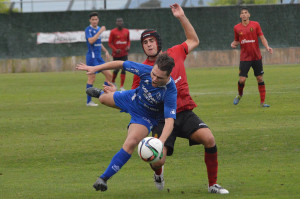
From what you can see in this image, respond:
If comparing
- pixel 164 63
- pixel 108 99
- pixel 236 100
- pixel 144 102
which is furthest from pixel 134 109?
pixel 236 100

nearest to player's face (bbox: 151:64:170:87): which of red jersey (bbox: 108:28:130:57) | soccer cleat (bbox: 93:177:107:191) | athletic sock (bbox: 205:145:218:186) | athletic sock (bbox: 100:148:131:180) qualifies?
athletic sock (bbox: 100:148:131:180)

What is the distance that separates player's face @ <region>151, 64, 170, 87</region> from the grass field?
1.26 m

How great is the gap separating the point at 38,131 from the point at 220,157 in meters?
4.56

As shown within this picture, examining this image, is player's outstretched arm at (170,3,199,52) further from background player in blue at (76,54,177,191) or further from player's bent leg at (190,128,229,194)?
player's bent leg at (190,128,229,194)

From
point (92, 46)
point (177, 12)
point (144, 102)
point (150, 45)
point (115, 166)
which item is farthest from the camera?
point (92, 46)

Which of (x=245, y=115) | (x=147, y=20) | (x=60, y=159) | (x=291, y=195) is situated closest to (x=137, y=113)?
(x=291, y=195)

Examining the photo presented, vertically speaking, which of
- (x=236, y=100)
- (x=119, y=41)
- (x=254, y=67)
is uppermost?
(x=119, y=41)

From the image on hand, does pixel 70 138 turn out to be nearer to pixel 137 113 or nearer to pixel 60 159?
pixel 60 159

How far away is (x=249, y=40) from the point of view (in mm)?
16734

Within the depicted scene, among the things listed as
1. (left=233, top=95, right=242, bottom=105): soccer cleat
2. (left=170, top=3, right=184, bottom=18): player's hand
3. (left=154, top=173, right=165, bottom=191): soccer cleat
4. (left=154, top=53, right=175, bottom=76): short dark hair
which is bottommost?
(left=233, top=95, right=242, bottom=105): soccer cleat

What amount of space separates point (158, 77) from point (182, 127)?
0.86 metres

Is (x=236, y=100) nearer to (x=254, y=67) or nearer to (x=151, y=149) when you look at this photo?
(x=254, y=67)

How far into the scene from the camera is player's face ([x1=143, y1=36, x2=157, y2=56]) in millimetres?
7777

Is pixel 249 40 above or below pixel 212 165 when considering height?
above
